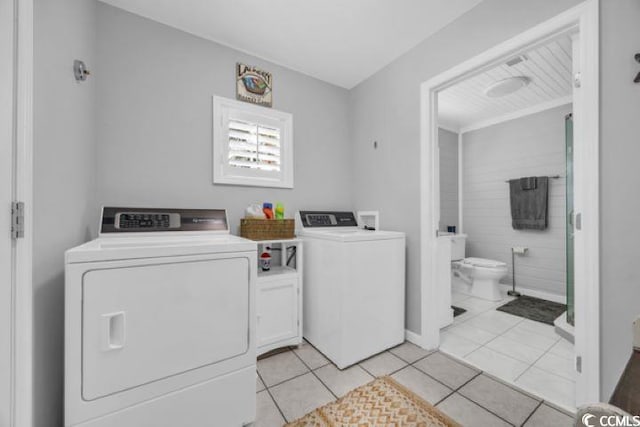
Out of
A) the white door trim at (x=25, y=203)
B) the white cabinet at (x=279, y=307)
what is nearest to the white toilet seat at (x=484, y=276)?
the white cabinet at (x=279, y=307)

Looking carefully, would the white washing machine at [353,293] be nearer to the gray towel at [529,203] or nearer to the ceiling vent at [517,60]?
the ceiling vent at [517,60]

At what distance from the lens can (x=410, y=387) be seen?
5.19 ft

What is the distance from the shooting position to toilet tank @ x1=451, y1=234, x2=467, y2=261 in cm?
367

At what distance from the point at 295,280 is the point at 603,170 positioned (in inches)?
77.6

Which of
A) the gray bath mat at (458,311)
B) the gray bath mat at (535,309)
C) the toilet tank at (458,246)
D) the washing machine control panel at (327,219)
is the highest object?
the washing machine control panel at (327,219)

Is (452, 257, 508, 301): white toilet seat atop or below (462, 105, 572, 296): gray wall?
below

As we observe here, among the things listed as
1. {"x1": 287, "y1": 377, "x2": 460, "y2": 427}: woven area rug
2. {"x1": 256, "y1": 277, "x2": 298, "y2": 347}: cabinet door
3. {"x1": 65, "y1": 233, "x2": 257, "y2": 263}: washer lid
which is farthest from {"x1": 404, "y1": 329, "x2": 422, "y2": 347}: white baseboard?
{"x1": 65, "y1": 233, "x2": 257, "y2": 263}: washer lid

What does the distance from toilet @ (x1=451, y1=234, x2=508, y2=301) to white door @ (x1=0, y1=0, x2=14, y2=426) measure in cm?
390

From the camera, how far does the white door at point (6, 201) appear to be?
0.79 metres

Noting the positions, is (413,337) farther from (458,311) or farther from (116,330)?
(116,330)

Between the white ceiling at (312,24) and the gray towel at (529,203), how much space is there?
2.62 meters

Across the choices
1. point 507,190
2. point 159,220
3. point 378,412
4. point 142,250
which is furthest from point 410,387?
point 507,190

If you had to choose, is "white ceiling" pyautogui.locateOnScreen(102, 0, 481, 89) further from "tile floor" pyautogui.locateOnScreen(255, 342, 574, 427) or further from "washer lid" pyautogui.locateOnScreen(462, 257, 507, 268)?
"washer lid" pyautogui.locateOnScreen(462, 257, 507, 268)

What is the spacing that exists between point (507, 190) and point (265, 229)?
3658mm
